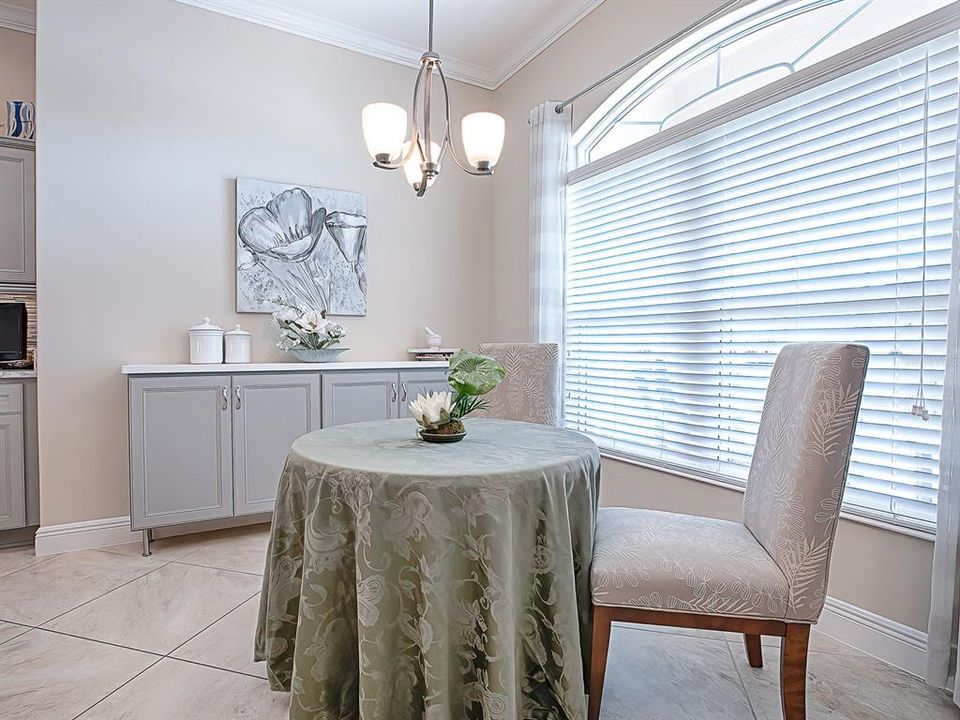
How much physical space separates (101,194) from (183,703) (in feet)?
8.49

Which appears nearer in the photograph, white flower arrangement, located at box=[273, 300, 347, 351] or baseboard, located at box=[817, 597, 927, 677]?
baseboard, located at box=[817, 597, 927, 677]

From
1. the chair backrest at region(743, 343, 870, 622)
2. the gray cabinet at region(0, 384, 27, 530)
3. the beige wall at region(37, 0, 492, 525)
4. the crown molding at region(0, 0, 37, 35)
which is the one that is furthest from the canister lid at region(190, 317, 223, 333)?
the chair backrest at region(743, 343, 870, 622)

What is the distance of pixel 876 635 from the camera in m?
1.96

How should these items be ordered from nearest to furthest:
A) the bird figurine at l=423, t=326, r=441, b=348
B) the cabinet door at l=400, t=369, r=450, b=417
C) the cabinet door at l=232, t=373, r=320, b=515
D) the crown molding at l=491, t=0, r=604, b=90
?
the cabinet door at l=232, t=373, r=320, b=515
the crown molding at l=491, t=0, r=604, b=90
the cabinet door at l=400, t=369, r=450, b=417
the bird figurine at l=423, t=326, r=441, b=348

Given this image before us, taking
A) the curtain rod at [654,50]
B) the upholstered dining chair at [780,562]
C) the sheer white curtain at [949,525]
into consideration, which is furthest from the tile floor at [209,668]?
the curtain rod at [654,50]

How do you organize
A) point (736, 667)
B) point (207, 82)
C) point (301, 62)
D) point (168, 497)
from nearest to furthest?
point (736, 667) < point (168, 497) < point (207, 82) < point (301, 62)

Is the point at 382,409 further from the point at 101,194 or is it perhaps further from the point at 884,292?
the point at 884,292

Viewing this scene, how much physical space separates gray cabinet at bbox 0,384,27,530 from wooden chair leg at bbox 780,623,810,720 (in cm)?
354

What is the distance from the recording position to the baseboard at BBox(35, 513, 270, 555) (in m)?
2.95

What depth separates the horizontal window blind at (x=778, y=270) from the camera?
6.08 ft

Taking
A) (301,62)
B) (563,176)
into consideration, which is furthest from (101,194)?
(563,176)

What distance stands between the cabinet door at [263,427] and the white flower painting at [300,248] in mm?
562

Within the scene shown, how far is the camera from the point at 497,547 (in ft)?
4.44

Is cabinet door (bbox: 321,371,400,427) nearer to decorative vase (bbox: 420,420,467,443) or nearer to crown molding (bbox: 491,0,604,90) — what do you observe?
decorative vase (bbox: 420,420,467,443)
